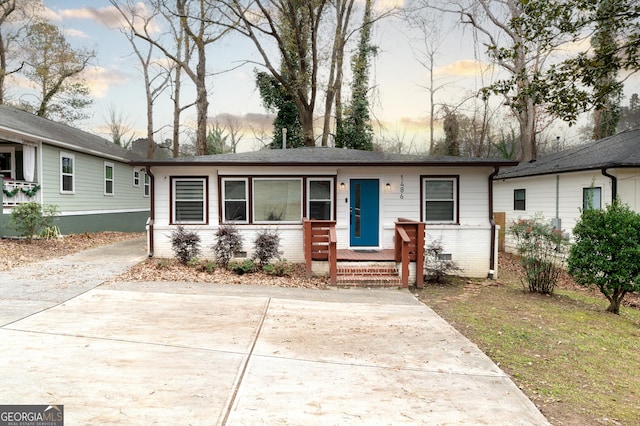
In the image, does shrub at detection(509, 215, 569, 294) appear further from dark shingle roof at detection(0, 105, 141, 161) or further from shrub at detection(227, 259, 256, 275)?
dark shingle roof at detection(0, 105, 141, 161)

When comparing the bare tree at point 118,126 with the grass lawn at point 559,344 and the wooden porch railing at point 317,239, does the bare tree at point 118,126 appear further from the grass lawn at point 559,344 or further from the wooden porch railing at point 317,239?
the grass lawn at point 559,344

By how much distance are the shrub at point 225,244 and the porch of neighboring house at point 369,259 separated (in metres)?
1.75

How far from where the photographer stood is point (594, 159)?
449 inches

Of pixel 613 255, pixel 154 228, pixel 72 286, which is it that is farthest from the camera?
pixel 154 228

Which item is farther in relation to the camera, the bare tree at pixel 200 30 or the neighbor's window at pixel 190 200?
the bare tree at pixel 200 30

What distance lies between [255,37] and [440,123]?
12.9 meters

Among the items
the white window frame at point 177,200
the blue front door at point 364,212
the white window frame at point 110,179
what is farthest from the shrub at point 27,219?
the blue front door at point 364,212

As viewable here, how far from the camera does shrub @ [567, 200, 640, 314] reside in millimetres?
7008

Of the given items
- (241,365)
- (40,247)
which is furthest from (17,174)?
(241,365)

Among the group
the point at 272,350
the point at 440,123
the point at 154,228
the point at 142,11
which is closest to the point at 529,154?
the point at 440,123

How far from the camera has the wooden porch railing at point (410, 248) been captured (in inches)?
325

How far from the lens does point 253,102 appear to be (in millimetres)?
22078

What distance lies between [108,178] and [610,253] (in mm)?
17594

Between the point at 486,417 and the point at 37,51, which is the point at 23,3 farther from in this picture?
the point at 486,417
